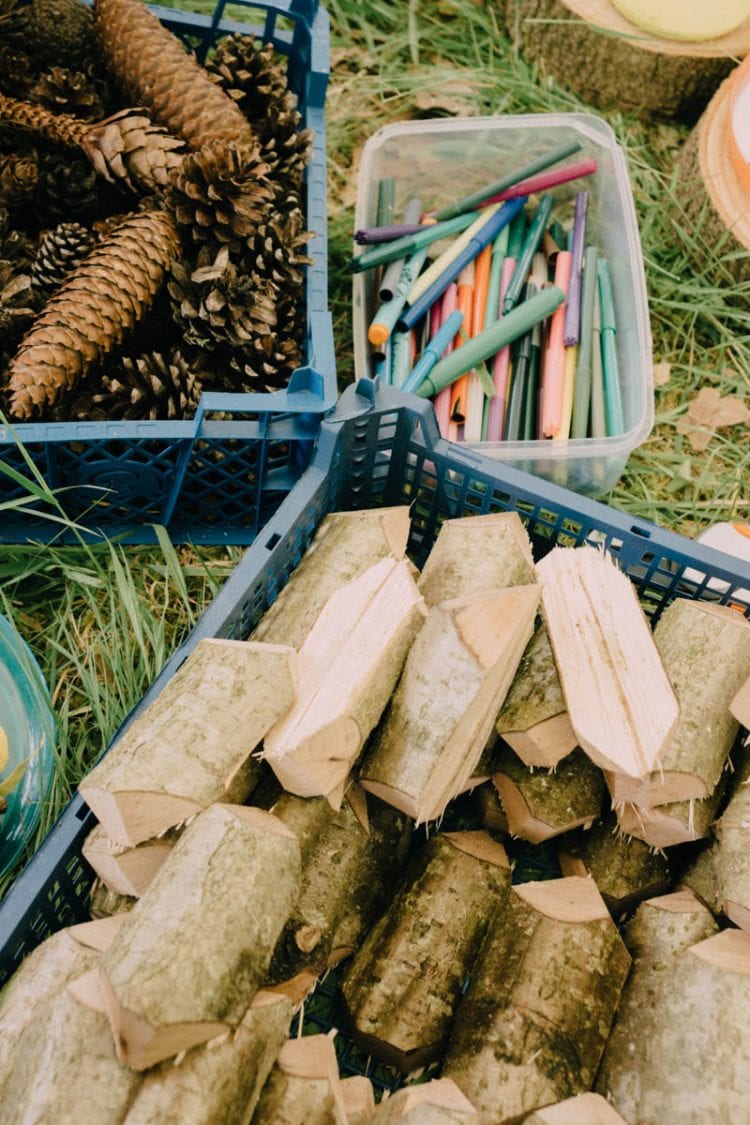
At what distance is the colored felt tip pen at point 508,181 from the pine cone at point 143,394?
0.87m

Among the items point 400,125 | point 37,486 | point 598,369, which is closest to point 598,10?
point 400,125

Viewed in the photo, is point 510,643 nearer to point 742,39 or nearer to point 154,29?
point 154,29

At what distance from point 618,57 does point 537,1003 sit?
234 centimetres

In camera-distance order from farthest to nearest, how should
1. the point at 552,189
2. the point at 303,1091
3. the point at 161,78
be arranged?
the point at 552,189 < the point at 161,78 < the point at 303,1091

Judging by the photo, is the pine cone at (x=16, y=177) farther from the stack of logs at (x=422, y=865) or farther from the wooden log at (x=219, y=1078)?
the wooden log at (x=219, y=1078)

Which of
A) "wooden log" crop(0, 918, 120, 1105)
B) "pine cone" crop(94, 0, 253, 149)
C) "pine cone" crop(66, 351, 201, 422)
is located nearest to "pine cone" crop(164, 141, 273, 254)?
"pine cone" crop(94, 0, 253, 149)

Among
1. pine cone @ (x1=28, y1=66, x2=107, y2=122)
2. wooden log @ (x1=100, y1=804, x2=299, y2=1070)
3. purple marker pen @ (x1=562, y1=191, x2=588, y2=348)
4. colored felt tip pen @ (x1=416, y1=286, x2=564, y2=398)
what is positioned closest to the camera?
wooden log @ (x1=100, y1=804, x2=299, y2=1070)

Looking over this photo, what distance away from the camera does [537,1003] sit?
1102mm

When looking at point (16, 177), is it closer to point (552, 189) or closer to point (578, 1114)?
point (552, 189)

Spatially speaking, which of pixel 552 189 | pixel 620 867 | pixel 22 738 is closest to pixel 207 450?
pixel 22 738

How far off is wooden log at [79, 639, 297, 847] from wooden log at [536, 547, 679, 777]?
1.23 ft

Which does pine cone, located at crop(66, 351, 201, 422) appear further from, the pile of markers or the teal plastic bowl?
the pile of markers

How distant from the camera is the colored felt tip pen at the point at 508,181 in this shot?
2061 mm

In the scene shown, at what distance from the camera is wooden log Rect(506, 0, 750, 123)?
94.3 inches
